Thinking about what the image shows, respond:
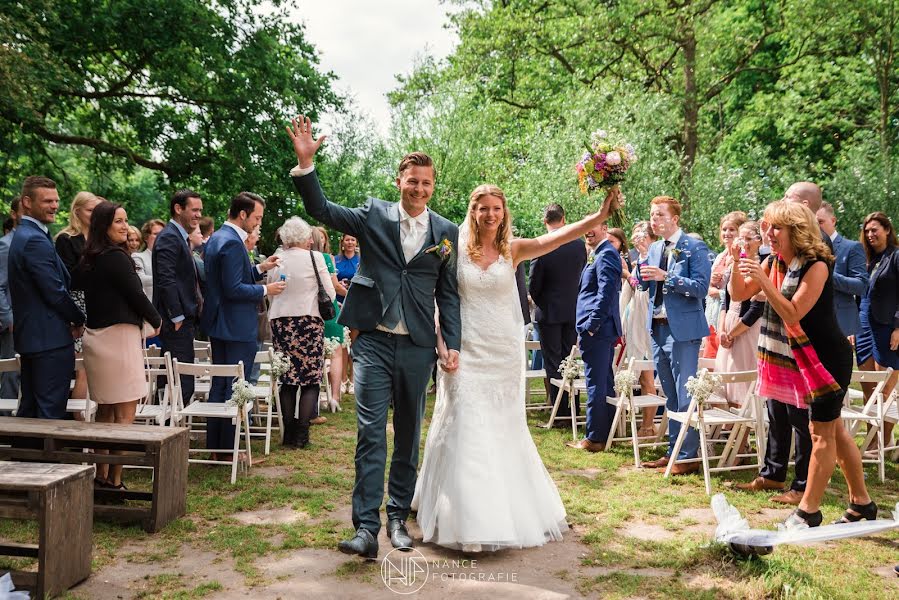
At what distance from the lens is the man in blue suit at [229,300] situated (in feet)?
22.2

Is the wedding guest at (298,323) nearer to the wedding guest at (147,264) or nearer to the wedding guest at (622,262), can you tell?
the wedding guest at (147,264)

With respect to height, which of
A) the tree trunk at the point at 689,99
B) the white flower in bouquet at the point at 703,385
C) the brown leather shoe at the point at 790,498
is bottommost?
the brown leather shoe at the point at 790,498

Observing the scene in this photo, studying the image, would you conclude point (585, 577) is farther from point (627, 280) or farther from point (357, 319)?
point (627, 280)

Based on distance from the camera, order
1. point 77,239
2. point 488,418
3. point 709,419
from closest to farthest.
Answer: point 488,418 → point 709,419 → point 77,239

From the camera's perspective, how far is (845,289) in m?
7.49

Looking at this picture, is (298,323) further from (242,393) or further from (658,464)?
(658,464)

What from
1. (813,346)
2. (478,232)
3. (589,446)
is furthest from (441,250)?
(589,446)

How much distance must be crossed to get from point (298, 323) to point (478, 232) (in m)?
3.28

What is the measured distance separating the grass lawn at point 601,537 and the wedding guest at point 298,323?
60cm

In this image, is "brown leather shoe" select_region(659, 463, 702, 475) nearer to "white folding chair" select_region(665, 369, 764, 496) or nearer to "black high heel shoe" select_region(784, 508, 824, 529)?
"white folding chair" select_region(665, 369, 764, 496)

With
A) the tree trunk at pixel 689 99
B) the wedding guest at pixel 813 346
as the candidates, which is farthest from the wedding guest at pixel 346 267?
the tree trunk at pixel 689 99

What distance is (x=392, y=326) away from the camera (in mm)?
4566

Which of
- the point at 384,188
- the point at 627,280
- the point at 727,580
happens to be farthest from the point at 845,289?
the point at 384,188

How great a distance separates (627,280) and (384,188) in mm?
20005
